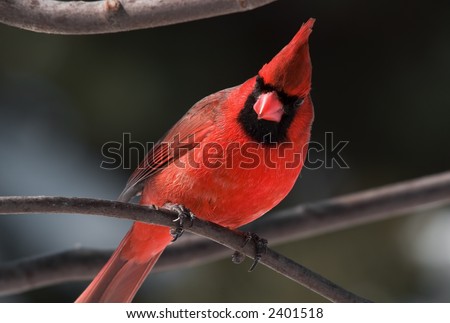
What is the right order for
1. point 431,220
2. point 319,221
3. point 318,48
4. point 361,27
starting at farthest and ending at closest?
point 431,220
point 361,27
point 318,48
point 319,221

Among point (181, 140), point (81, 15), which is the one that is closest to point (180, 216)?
point (181, 140)

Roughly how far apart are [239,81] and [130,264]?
698 millimetres

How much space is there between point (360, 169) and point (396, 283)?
0.42 m

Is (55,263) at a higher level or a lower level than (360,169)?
lower

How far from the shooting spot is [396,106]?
2.78m

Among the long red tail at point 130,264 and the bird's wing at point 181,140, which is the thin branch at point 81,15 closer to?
the bird's wing at point 181,140

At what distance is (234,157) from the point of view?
188 centimetres

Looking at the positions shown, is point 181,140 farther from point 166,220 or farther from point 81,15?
point 81,15

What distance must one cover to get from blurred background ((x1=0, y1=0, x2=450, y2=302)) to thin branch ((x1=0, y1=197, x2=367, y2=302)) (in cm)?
92

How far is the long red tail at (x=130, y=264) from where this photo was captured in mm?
2086

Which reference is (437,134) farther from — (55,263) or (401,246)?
(55,263)

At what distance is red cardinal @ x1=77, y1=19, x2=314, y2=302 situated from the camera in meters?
1.81

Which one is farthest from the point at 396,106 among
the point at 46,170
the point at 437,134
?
the point at 46,170
